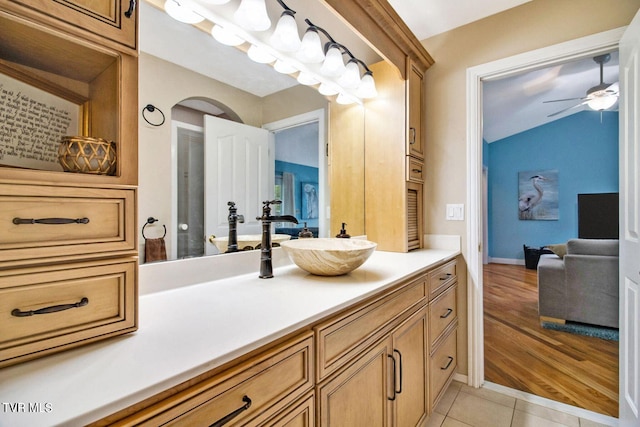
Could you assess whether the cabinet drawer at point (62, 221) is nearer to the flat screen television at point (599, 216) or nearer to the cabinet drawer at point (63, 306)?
the cabinet drawer at point (63, 306)

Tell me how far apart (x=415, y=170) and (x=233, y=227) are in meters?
1.28

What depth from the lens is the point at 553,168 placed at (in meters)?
6.04

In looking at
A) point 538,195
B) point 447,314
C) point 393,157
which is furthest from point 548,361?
point 538,195

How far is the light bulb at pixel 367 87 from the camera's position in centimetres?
199

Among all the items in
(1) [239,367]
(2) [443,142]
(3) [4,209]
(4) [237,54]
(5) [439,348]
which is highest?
(4) [237,54]

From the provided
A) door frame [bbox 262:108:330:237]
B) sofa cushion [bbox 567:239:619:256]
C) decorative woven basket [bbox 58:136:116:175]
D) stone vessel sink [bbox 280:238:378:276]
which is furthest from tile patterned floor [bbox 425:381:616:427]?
decorative woven basket [bbox 58:136:116:175]

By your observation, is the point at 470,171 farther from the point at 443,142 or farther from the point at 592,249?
the point at 592,249

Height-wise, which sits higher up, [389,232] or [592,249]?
[389,232]

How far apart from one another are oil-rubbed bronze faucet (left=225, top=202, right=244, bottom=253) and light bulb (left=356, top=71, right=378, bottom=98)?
1.20 meters

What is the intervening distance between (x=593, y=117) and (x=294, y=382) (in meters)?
7.41

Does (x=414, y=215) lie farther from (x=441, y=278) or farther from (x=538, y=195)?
(x=538, y=195)

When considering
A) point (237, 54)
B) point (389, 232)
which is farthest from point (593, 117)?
point (237, 54)

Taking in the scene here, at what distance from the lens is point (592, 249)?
278cm

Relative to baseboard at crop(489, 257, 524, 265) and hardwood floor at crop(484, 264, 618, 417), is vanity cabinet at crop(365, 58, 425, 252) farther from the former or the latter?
baseboard at crop(489, 257, 524, 265)
